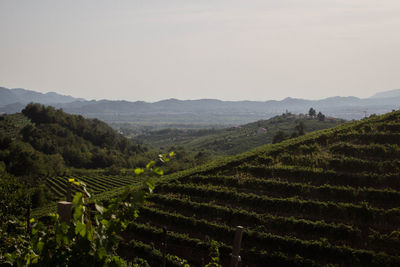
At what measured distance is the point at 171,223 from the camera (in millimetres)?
21375

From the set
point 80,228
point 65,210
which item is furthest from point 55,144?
point 80,228

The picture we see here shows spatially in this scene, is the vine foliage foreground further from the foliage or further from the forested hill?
the forested hill

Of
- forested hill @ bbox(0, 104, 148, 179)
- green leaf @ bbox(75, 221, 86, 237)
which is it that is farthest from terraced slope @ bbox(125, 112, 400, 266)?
forested hill @ bbox(0, 104, 148, 179)

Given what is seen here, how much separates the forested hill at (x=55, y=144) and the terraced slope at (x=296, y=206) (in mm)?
50316

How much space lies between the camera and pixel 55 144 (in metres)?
87.1

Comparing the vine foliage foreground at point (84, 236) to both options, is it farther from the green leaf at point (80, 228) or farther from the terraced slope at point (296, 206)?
the terraced slope at point (296, 206)

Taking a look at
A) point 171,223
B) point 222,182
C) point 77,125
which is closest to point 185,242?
point 171,223

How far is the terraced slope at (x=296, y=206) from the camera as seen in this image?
1702cm

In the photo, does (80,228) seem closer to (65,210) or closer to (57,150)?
(65,210)

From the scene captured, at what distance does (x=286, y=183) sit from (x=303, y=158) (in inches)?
177

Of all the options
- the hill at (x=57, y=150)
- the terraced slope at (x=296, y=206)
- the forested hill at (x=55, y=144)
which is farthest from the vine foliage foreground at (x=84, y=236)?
the forested hill at (x=55, y=144)

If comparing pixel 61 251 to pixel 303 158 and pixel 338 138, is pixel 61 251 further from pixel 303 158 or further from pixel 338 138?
pixel 338 138

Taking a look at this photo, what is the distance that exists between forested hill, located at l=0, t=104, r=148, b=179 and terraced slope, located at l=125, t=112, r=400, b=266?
5032cm

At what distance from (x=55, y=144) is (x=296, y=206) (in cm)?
8336
